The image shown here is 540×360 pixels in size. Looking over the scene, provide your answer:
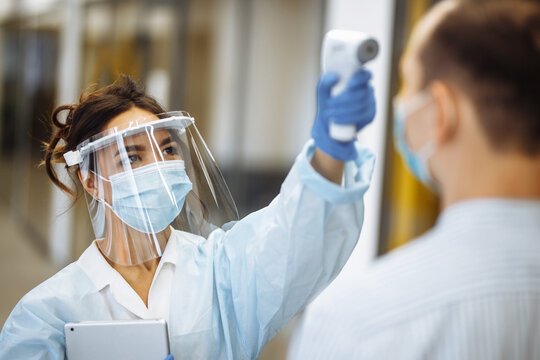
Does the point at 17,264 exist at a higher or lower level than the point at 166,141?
lower

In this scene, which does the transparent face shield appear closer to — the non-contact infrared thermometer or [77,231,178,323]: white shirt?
[77,231,178,323]: white shirt

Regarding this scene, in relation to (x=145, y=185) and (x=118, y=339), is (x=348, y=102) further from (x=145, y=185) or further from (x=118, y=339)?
(x=118, y=339)

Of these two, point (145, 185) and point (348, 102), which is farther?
point (145, 185)

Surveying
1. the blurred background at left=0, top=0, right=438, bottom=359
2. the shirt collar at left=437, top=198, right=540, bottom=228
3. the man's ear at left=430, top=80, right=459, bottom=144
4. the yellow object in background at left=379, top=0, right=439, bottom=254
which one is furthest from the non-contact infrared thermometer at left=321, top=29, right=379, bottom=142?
the blurred background at left=0, top=0, right=438, bottom=359

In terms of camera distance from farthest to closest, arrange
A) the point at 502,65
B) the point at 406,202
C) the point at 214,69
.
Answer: the point at 214,69
the point at 406,202
the point at 502,65

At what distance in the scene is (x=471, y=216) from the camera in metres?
0.77

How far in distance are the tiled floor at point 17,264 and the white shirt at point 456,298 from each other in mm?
2804

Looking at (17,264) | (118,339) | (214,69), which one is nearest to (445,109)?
(118,339)

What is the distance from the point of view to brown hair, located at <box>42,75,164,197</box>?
1159 mm

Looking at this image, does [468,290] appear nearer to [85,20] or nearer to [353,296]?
[353,296]

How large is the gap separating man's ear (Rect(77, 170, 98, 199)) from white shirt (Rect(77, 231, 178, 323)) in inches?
4.2

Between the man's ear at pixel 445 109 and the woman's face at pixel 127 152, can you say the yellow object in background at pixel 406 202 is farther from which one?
the man's ear at pixel 445 109

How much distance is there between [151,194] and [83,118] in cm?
19

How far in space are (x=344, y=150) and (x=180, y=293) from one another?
458 mm
